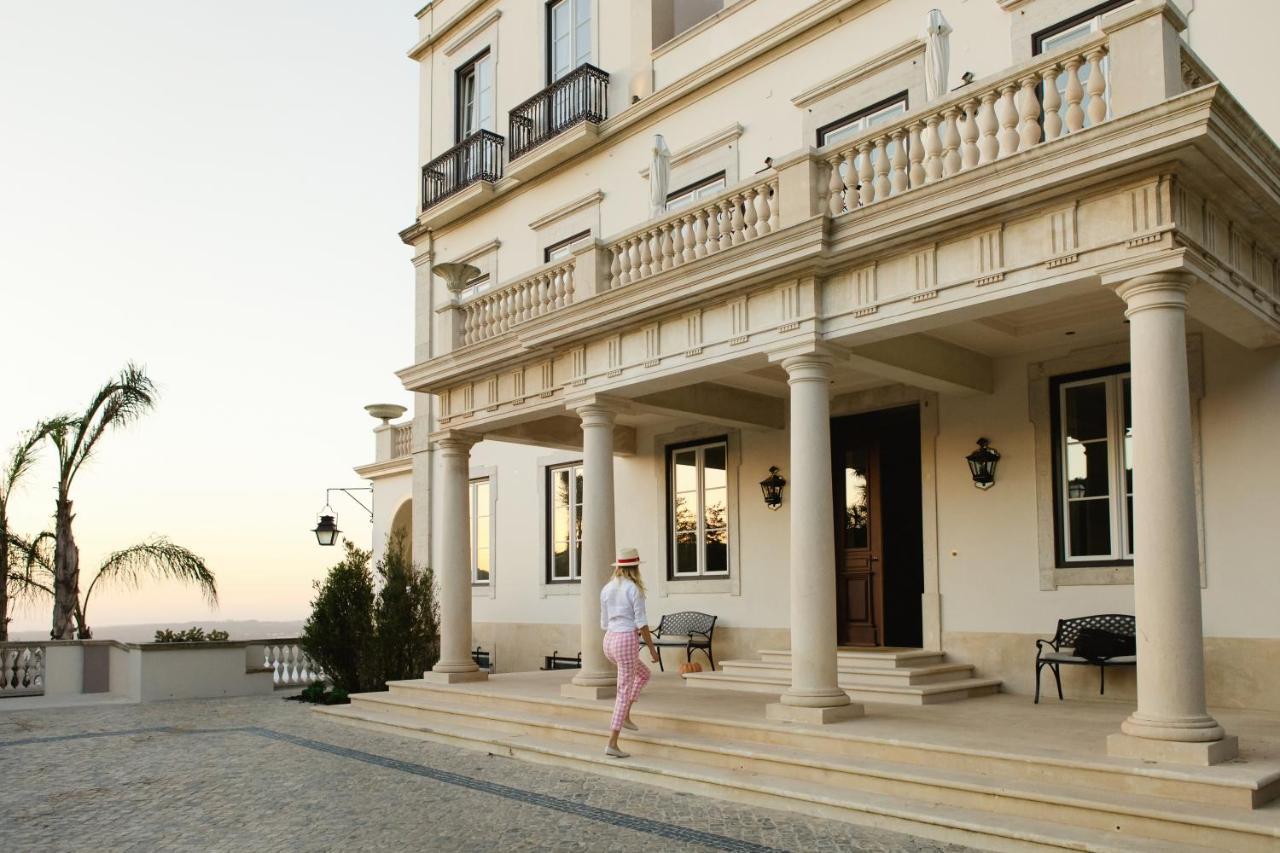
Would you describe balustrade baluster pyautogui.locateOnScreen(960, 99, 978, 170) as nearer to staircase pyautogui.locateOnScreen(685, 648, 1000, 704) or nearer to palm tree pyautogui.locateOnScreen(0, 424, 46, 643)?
staircase pyautogui.locateOnScreen(685, 648, 1000, 704)

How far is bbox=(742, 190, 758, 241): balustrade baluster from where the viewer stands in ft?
32.7

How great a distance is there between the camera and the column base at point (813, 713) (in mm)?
8719

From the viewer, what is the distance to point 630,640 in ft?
30.4

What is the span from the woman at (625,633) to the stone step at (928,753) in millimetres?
537

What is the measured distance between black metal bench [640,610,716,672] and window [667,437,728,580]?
613 mm

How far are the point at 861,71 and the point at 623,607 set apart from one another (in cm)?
727

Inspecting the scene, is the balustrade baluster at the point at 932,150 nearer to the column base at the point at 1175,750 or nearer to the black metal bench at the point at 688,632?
the column base at the point at 1175,750

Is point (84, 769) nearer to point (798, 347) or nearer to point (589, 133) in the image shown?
point (798, 347)

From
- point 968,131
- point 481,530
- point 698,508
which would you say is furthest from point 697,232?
point 481,530

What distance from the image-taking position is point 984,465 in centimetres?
1133

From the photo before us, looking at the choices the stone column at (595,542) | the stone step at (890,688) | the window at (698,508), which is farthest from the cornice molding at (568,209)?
the stone step at (890,688)

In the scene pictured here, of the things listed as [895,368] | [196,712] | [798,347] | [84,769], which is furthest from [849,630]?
[196,712]

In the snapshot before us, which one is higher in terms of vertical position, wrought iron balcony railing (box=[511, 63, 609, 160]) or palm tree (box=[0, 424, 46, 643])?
wrought iron balcony railing (box=[511, 63, 609, 160])

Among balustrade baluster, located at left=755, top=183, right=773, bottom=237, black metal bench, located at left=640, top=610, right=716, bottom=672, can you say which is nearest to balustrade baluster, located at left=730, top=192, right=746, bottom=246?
balustrade baluster, located at left=755, top=183, right=773, bottom=237
